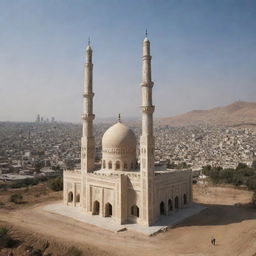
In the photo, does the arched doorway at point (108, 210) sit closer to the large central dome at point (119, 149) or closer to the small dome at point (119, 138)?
the large central dome at point (119, 149)

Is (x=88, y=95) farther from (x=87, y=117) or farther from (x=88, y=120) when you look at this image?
(x=88, y=120)

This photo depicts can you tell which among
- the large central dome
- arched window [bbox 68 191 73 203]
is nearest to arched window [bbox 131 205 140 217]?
the large central dome

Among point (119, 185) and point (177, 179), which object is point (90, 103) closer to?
point (119, 185)

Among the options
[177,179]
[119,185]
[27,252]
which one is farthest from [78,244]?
[177,179]

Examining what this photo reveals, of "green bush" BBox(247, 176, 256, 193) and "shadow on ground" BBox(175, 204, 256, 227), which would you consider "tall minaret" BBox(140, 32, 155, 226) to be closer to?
"shadow on ground" BBox(175, 204, 256, 227)

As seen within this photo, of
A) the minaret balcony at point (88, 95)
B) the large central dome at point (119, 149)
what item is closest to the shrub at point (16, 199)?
the large central dome at point (119, 149)

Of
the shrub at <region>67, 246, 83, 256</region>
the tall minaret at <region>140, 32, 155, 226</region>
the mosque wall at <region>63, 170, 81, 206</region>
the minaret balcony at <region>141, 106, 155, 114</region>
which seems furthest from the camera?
the mosque wall at <region>63, 170, 81, 206</region>

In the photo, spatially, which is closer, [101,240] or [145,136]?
[101,240]
